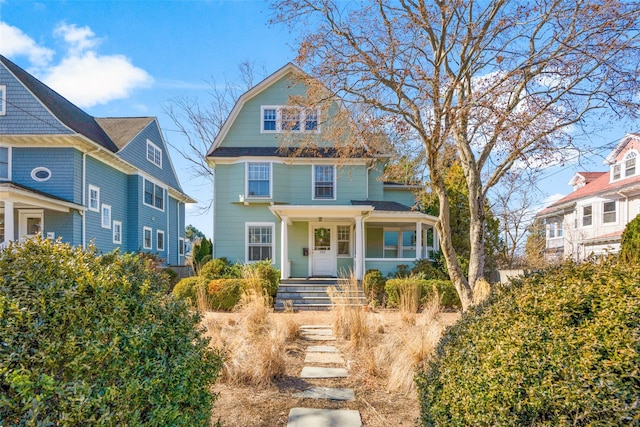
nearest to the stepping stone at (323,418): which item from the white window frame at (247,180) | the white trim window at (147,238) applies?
the white window frame at (247,180)

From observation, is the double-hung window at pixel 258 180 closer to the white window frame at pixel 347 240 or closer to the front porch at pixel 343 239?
the front porch at pixel 343 239

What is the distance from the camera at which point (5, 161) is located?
12906mm

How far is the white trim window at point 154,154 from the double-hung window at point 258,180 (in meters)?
7.77

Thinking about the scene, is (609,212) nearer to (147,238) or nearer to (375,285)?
(375,285)

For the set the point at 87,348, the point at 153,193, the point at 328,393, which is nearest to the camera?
the point at 87,348

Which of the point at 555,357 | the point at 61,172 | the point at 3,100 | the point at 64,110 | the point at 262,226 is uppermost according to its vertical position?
the point at 64,110

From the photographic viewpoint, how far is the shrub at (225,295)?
984cm

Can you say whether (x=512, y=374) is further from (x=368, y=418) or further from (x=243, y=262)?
(x=243, y=262)

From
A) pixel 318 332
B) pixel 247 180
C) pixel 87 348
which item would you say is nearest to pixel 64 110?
pixel 247 180

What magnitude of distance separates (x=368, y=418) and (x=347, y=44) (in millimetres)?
4783

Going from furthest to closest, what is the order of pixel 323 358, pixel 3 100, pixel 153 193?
pixel 153 193, pixel 3 100, pixel 323 358

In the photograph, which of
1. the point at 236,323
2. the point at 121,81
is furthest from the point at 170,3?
the point at 236,323

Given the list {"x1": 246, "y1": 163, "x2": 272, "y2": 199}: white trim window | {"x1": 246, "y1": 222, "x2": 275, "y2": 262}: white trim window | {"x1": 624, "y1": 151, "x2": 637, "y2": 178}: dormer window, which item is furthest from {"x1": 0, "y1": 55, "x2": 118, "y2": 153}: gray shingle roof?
{"x1": 624, "y1": 151, "x2": 637, "y2": 178}: dormer window

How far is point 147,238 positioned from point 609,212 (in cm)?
2465
